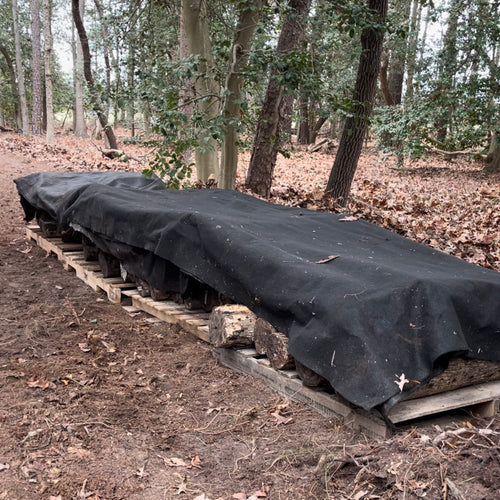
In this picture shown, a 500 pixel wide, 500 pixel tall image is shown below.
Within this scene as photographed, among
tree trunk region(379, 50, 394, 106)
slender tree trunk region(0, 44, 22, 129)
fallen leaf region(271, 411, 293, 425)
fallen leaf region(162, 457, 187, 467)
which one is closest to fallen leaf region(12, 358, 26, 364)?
fallen leaf region(162, 457, 187, 467)

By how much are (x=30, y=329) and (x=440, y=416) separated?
3.49m

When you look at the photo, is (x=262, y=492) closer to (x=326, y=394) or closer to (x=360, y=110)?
(x=326, y=394)

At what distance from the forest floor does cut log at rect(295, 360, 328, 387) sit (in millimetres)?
189

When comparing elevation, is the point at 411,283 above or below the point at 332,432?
above

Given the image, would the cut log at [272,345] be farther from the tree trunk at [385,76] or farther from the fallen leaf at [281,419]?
the tree trunk at [385,76]

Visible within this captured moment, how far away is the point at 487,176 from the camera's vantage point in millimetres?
16141

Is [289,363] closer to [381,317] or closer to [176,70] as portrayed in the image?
[381,317]

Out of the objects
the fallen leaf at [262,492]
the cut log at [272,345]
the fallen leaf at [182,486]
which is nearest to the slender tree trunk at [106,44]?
the cut log at [272,345]

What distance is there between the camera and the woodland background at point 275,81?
6.69 metres

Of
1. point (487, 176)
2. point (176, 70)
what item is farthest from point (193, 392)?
point (487, 176)

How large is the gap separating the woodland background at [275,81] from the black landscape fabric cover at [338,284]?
5.45 feet

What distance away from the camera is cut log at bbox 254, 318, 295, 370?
3.75 m

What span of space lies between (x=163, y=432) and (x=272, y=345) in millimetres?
965

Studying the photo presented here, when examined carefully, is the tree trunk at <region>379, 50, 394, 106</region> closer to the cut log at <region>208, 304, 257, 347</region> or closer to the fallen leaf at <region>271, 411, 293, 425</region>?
the cut log at <region>208, 304, 257, 347</region>
